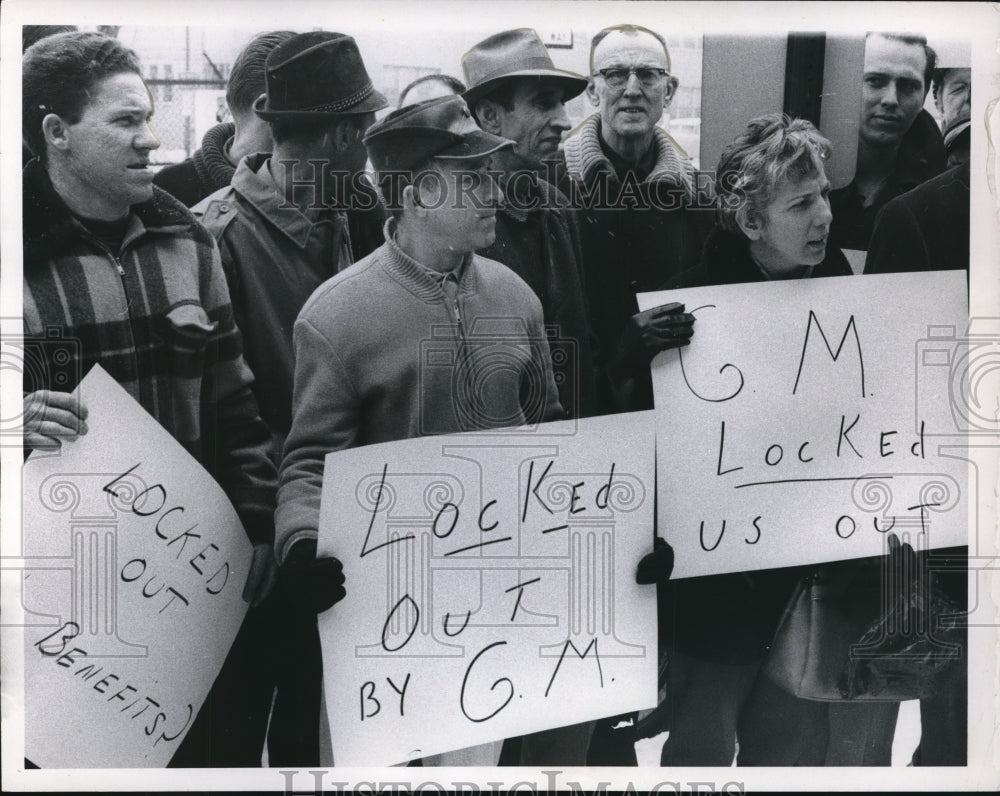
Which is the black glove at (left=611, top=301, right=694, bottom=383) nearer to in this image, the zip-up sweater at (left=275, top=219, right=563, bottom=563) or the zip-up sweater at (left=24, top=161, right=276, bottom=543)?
the zip-up sweater at (left=275, top=219, right=563, bottom=563)

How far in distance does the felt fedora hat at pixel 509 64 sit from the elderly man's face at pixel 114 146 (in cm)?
49

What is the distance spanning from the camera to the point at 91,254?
1659 millimetres

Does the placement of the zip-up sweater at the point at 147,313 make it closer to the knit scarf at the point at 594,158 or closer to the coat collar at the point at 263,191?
the coat collar at the point at 263,191

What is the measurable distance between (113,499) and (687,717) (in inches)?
38.3

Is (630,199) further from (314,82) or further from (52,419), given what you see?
(52,419)

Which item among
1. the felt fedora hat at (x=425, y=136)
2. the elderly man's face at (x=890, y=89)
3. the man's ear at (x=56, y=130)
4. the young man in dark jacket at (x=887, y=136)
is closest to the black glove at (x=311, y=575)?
the felt fedora hat at (x=425, y=136)

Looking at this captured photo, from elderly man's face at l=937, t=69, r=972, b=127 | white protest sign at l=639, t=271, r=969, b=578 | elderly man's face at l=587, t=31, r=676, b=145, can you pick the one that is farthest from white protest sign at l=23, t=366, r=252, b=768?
elderly man's face at l=937, t=69, r=972, b=127

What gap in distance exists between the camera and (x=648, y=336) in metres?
1.71

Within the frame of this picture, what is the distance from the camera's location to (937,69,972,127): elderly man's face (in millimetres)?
1723

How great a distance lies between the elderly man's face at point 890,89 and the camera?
1.71 metres

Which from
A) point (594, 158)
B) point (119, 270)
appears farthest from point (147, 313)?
point (594, 158)

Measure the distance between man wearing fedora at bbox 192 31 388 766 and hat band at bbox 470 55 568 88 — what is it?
165 millimetres

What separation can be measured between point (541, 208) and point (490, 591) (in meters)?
0.60

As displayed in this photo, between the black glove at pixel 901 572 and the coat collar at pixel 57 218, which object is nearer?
the coat collar at pixel 57 218
